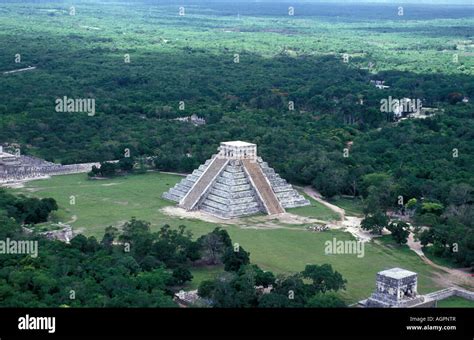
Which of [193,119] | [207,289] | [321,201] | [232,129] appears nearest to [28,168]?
[232,129]

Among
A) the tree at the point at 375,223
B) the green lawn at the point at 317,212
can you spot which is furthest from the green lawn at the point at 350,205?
the tree at the point at 375,223

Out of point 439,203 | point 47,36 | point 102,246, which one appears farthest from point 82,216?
point 47,36

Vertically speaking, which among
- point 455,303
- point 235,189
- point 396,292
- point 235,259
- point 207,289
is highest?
point 235,189

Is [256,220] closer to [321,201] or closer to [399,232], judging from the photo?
[321,201]

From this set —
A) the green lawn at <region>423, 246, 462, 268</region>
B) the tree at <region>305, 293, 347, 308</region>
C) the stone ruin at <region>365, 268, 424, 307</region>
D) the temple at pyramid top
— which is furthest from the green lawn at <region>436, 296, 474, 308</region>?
the temple at pyramid top

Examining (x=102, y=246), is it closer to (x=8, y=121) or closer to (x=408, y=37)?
(x=8, y=121)

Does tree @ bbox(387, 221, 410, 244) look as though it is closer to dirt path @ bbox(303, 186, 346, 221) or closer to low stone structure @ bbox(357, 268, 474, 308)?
dirt path @ bbox(303, 186, 346, 221)
